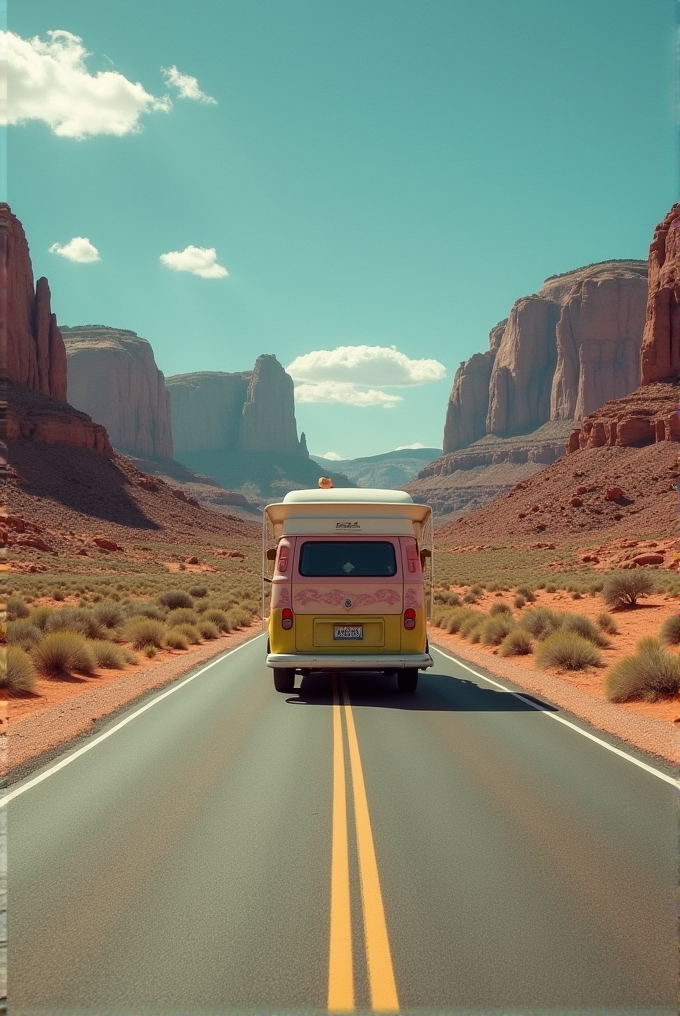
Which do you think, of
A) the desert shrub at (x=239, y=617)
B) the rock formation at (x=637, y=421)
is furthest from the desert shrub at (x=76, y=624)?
the rock formation at (x=637, y=421)

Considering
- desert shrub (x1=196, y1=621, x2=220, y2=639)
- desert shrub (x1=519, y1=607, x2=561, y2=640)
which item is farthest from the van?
desert shrub (x1=196, y1=621, x2=220, y2=639)

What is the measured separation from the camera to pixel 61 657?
17.8m

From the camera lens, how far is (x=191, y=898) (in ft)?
17.4

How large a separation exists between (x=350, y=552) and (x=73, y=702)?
518 centimetres

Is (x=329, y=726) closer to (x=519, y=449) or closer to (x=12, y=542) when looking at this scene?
(x=12, y=542)

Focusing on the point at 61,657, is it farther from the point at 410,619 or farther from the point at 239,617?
the point at 239,617

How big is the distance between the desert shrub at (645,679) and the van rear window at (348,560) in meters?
4.29

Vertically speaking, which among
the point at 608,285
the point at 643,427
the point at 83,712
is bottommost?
the point at 83,712

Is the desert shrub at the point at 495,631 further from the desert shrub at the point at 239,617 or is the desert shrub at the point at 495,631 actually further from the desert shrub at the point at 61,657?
the desert shrub at the point at 61,657

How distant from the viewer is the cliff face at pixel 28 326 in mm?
95000

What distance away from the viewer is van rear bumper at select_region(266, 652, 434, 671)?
13.6 meters

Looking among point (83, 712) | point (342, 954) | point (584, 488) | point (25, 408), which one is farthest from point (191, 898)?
point (25, 408)

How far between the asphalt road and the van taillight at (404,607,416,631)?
358 cm

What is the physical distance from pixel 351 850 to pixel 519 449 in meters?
179
